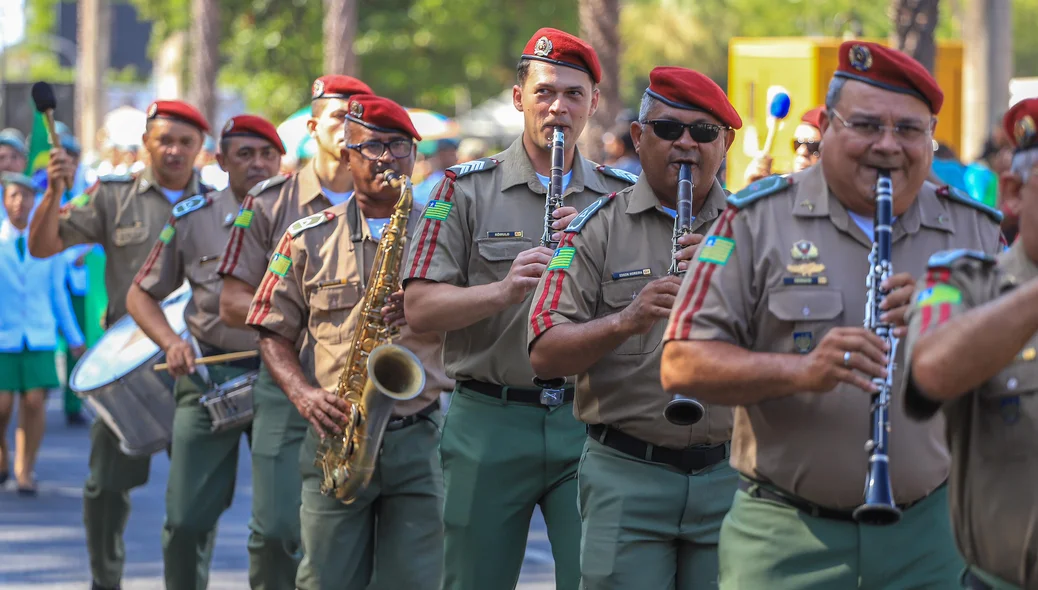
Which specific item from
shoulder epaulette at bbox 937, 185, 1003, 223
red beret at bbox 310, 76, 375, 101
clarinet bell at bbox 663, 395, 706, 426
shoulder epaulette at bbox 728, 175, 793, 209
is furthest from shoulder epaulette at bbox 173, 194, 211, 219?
shoulder epaulette at bbox 937, 185, 1003, 223

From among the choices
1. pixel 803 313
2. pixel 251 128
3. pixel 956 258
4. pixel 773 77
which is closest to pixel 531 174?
pixel 803 313

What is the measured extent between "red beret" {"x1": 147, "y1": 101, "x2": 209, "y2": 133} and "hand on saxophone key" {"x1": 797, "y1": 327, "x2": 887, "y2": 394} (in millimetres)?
5659

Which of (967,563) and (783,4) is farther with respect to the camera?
(783,4)

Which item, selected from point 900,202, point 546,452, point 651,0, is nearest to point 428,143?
point 546,452

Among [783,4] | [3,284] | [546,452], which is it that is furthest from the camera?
[783,4]

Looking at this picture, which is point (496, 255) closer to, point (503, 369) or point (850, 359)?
point (503, 369)

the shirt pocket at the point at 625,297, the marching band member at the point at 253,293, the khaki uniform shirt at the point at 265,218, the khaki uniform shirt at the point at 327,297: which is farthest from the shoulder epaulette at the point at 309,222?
the shirt pocket at the point at 625,297

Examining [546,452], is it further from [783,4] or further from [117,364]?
[783,4]

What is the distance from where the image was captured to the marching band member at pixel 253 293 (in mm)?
7410

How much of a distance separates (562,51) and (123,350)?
141 inches

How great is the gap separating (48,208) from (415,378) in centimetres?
342

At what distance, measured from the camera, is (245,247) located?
758 centimetres

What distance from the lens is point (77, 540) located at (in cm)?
1037

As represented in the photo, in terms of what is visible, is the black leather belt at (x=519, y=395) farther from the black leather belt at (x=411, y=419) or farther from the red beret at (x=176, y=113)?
the red beret at (x=176, y=113)
